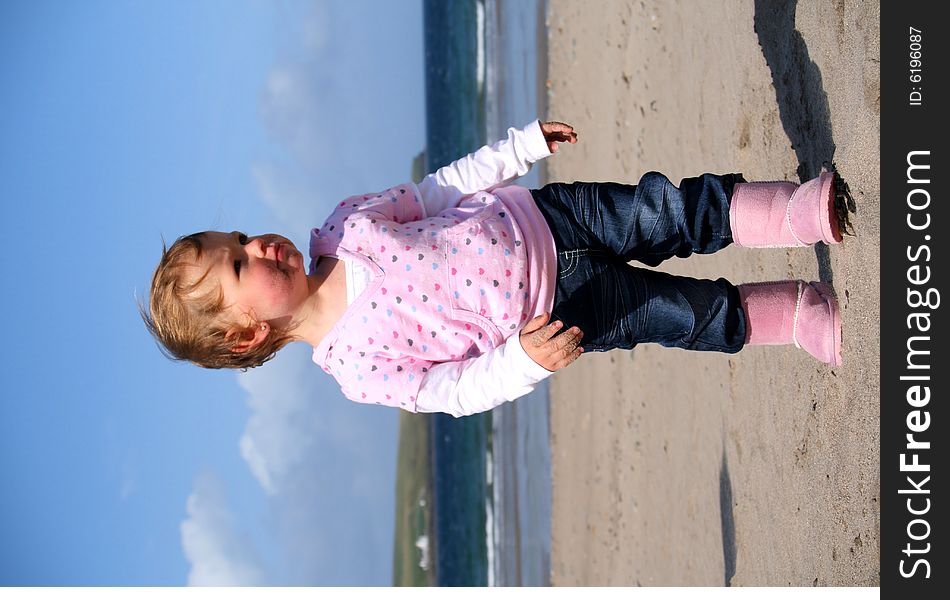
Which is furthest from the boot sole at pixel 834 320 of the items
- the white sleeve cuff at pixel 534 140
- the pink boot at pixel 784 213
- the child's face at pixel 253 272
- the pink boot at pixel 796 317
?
the child's face at pixel 253 272

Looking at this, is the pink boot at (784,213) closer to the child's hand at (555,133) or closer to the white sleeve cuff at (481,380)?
the child's hand at (555,133)

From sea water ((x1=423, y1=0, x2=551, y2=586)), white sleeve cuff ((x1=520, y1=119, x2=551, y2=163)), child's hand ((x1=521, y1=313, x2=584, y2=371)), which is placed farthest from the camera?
sea water ((x1=423, y1=0, x2=551, y2=586))

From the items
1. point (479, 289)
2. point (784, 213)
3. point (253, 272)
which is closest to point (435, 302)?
point (479, 289)

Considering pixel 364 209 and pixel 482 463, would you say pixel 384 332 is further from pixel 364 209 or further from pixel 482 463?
pixel 482 463

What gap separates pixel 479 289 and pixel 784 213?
65 cm

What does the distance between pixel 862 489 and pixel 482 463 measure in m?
6.42

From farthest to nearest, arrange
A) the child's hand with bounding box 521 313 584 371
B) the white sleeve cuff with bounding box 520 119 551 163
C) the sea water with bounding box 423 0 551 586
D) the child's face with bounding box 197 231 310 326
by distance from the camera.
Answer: the sea water with bounding box 423 0 551 586, the white sleeve cuff with bounding box 520 119 551 163, the child's face with bounding box 197 231 310 326, the child's hand with bounding box 521 313 584 371

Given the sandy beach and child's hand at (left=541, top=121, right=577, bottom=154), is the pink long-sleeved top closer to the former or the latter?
child's hand at (left=541, top=121, right=577, bottom=154)

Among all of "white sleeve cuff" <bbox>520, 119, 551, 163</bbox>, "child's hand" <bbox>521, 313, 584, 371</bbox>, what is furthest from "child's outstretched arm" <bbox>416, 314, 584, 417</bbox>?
"white sleeve cuff" <bbox>520, 119, 551, 163</bbox>

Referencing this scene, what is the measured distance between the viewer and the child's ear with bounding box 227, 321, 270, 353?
6.55ft

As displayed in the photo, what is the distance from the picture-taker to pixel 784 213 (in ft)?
6.20

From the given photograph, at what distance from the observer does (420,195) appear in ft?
7.11
